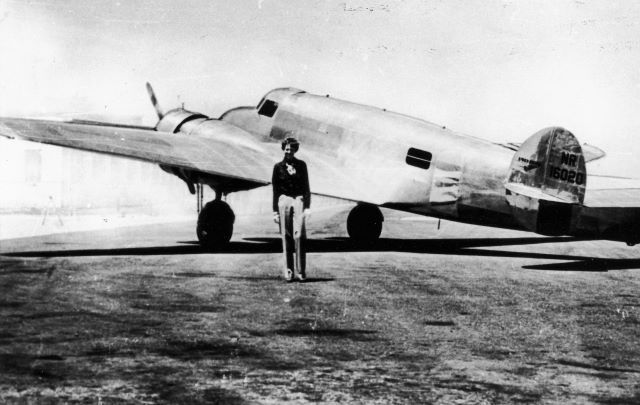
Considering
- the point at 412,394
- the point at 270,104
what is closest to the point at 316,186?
the point at 270,104

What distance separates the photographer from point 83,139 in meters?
16.4

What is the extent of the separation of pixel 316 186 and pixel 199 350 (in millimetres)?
11491

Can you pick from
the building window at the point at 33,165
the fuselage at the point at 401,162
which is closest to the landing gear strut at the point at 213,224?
the fuselage at the point at 401,162

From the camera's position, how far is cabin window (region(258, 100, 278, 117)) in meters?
22.8

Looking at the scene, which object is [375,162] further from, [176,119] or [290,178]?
[290,178]

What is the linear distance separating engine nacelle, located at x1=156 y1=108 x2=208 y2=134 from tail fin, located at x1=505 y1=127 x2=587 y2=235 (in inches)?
392

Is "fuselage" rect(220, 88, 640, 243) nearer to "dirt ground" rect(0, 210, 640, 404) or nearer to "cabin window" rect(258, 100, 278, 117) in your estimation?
"cabin window" rect(258, 100, 278, 117)

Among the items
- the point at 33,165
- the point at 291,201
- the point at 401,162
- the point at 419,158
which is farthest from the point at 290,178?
the point at 33,165

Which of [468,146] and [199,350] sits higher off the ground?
[468,146]

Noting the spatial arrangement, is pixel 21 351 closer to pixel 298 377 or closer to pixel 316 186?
pixel 298 377

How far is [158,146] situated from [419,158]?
595cm

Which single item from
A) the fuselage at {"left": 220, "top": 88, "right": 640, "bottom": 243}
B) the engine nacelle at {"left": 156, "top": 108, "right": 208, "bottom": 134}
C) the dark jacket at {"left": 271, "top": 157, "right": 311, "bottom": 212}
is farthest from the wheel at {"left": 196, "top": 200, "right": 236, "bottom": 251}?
the dark jacket at {"left": 271, "top": 157, "right": 311, "bottom": 212}

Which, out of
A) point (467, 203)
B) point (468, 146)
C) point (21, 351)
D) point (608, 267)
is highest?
point (468, 146)

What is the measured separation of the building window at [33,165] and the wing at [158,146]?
37.1 m
